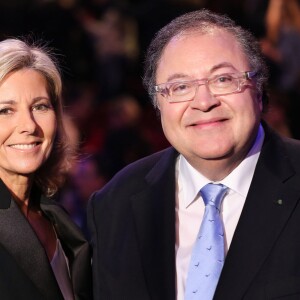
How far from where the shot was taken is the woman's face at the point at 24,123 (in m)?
2.94

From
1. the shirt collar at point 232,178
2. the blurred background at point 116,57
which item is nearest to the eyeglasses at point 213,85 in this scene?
the shirt collar at point 232,178

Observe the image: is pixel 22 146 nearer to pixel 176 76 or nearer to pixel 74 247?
pixel 74 247

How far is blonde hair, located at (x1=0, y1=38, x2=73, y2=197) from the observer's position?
2961mm

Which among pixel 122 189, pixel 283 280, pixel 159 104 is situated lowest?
pixel 283 280

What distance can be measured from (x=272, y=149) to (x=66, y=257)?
96 cm

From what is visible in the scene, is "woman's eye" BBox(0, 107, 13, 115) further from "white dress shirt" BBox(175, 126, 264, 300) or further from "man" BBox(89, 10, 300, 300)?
"white dress shirt" BBox(175, 126, 264, 300)

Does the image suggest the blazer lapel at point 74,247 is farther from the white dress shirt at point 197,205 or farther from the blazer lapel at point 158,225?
the white dress shirt at point 197,205

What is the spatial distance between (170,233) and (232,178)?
0.31 m

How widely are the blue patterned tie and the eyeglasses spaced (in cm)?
42

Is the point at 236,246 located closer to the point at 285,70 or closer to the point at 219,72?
the point at 219,72

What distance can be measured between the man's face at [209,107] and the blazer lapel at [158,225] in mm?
205

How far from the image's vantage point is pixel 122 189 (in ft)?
10.3

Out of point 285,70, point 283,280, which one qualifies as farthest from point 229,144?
point 285,70

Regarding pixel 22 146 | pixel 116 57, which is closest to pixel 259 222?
pixel 22 146
